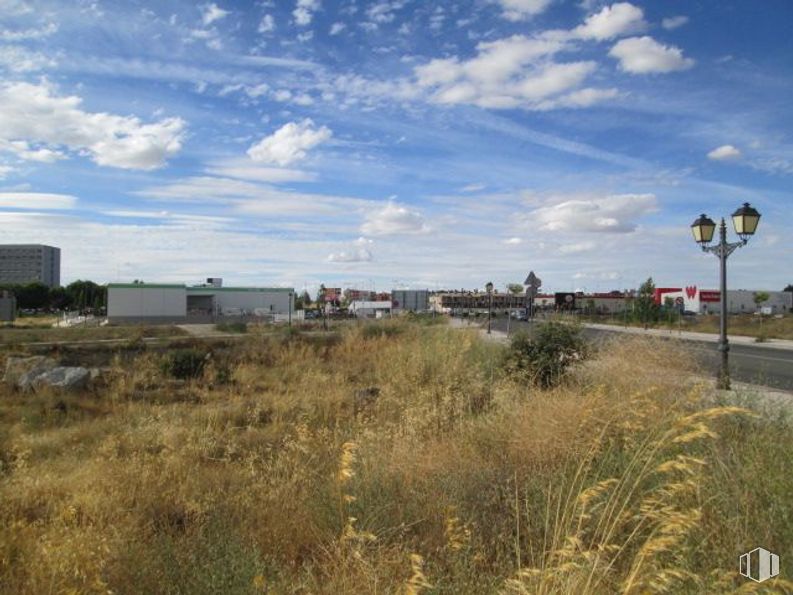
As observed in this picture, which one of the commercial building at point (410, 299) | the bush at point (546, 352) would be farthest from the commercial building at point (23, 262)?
the bush at point (546, 352)

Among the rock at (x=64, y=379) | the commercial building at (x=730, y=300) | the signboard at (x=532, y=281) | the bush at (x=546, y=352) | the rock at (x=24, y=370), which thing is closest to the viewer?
the bush at (x=546, y=352)

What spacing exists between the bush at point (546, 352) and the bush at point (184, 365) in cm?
1281

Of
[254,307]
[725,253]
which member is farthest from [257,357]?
[254,307]

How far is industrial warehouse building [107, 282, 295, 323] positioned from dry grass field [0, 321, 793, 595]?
72890mm

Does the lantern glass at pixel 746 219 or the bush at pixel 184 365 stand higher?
the lantern glass at pixel 746 219

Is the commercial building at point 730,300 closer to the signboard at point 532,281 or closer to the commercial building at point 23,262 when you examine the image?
the signboard at point 532,281

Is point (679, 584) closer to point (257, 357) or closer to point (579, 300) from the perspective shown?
point (257, 357)

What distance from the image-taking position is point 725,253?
598 inches

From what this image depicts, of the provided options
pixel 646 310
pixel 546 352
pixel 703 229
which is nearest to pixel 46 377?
pixel 546 352

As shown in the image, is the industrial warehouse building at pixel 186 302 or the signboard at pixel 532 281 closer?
the signboard at pixel 532 281

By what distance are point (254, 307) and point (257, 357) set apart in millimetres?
80355

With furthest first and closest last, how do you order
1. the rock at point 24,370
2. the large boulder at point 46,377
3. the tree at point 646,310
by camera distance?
the tree at point 646,310 → the rock at point 24,370 → the large boulder at point 46,377

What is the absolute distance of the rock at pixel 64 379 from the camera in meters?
17.3

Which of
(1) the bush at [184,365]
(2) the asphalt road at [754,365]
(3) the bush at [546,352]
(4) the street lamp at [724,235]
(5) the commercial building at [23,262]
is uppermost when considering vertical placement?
(5) the commercial building at [23,262]
